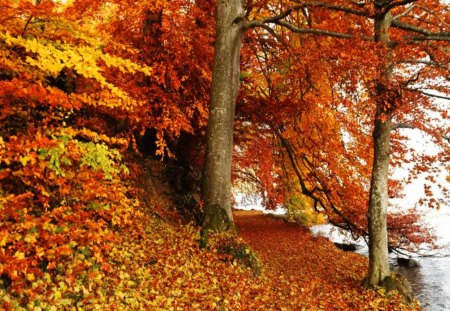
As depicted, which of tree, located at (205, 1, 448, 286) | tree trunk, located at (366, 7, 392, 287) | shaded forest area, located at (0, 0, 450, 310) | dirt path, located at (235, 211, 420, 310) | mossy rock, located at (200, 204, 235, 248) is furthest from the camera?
tree trunk, located at (366, 7, 392, 287)

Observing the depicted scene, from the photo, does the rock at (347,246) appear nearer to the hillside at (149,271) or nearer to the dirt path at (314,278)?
the dirt path at (314,278)

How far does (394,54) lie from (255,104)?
5978 millimetres

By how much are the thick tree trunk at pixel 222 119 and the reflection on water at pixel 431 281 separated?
7.98 m

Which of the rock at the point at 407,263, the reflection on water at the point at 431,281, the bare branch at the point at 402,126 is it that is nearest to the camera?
the bare branch at the point at 402,126

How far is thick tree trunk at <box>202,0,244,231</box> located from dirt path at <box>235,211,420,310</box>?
2215 millimetres

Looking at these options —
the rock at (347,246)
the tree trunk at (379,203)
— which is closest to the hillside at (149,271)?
the tree trunk at (379,203)

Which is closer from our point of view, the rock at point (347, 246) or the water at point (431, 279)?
the water at point (431, 279)

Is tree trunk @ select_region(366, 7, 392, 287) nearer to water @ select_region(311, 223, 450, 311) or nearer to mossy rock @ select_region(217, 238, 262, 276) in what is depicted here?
Result: mossy rock @ select_region(217, 238, 262, 276)

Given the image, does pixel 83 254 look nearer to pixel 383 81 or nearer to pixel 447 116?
pixel 383 81

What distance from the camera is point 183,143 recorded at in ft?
47.2

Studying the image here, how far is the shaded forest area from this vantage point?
5402 millimetres

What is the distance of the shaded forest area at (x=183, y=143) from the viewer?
5402 mm

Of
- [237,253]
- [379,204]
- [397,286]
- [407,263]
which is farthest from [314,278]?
[407,263]

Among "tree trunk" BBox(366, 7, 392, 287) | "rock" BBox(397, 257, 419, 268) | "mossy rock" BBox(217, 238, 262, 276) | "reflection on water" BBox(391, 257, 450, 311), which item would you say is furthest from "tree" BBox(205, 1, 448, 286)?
"rock" BBox(397, 257, 419, 268)
